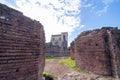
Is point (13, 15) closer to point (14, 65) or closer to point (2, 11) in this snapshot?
point (2, 11)

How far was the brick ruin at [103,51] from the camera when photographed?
28.0ft

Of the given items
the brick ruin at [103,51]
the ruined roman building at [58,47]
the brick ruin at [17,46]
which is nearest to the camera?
the brick ruin at [17,46]

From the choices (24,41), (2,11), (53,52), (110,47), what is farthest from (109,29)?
(53,52)

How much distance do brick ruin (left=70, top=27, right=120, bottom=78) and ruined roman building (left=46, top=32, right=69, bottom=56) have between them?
81.5 ft

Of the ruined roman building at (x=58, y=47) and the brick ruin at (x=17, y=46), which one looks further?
the ruined roman building at (x=58, y=47)

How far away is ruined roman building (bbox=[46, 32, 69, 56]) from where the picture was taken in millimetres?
36344

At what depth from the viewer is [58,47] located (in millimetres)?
38875

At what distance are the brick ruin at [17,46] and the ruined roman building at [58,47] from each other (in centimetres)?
3018

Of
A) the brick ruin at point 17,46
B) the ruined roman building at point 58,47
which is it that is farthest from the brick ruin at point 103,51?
the ruined roman building at point 58,47

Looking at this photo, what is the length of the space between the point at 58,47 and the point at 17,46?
3491cm

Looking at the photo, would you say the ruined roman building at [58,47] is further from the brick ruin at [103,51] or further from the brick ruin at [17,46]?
the brick ruin at [17,46]

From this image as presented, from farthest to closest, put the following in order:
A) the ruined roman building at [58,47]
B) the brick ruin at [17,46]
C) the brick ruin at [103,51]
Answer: the ruined roman building at [58,47]
the brick ruin at [103,51]
the brick ruin at [17,46]

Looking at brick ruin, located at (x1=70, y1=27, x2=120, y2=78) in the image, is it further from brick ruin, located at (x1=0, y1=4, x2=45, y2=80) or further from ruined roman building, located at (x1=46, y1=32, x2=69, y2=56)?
ruined roman building, located at (x1=46, y1=32, x2=69, y2=56)

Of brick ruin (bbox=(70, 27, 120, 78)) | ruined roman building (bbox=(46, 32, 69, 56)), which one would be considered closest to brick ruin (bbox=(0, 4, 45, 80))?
brick ruin (bbox=(70, 27, 120, 78))
